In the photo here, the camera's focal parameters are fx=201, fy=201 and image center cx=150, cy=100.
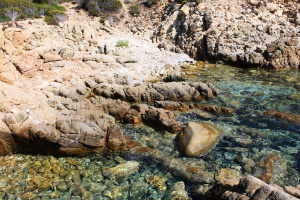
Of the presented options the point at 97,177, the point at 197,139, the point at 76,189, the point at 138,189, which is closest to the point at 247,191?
the point at 138,189

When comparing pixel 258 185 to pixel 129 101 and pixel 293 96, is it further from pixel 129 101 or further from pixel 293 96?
pixel 293 96

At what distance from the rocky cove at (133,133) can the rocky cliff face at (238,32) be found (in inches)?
174

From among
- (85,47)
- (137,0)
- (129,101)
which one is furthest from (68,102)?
(137,0)

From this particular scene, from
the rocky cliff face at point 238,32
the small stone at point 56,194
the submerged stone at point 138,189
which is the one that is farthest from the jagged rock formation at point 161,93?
the rocky cliff face at point 238,32

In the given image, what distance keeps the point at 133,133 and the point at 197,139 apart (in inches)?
108

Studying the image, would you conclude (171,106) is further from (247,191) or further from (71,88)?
(247,191)

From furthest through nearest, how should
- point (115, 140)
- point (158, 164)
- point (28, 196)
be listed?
point (115, 140)
point (158, 164)
point (28, 196)

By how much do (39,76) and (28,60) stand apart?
44.2 inches

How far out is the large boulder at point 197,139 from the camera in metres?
7.08

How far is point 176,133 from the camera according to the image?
8438 millimetres

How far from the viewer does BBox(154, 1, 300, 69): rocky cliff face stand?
18.7m

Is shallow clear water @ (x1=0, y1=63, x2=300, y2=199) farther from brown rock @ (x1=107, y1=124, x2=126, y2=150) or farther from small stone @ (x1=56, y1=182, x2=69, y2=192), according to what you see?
brown rock @ (x1=107, y1=124, x2=126, y2=150)

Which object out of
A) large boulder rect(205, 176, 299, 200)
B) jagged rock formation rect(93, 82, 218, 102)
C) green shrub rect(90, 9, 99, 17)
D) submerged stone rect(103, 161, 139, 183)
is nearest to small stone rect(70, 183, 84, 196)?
submerged stone rect(103, 161, 139, 183)

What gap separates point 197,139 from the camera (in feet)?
24.2
